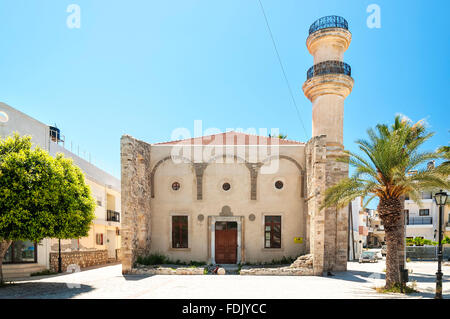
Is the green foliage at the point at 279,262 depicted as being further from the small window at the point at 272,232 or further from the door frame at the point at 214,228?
the door frame at the point at 214,228

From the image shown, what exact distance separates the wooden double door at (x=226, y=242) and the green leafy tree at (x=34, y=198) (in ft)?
24.9

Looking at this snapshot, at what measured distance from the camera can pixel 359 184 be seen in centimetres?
1214

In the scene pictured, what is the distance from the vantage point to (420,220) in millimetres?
38562

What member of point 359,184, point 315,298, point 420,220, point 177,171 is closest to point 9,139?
point 177,171

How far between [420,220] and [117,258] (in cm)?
3593

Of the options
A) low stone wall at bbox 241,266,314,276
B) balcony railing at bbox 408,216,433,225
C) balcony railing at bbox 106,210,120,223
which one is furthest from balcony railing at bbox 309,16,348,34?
balcony railing at bbox 408,216,433,225

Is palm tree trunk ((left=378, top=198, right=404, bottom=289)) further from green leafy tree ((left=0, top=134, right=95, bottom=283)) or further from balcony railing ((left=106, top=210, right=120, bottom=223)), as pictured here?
balcony railing ((left=106, top=210, right=120, bottom=223))

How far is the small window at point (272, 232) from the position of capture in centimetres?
1808

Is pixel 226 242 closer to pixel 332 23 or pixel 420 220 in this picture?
pixel 332 23

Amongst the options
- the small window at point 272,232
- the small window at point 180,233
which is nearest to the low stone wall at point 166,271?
the small window at point 180,233

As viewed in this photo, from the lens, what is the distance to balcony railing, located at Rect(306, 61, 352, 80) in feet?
58.5

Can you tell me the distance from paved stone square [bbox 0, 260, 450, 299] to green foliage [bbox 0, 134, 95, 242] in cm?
228

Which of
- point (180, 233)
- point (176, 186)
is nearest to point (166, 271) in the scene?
point (180, 233)

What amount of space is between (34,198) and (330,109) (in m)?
15.5
